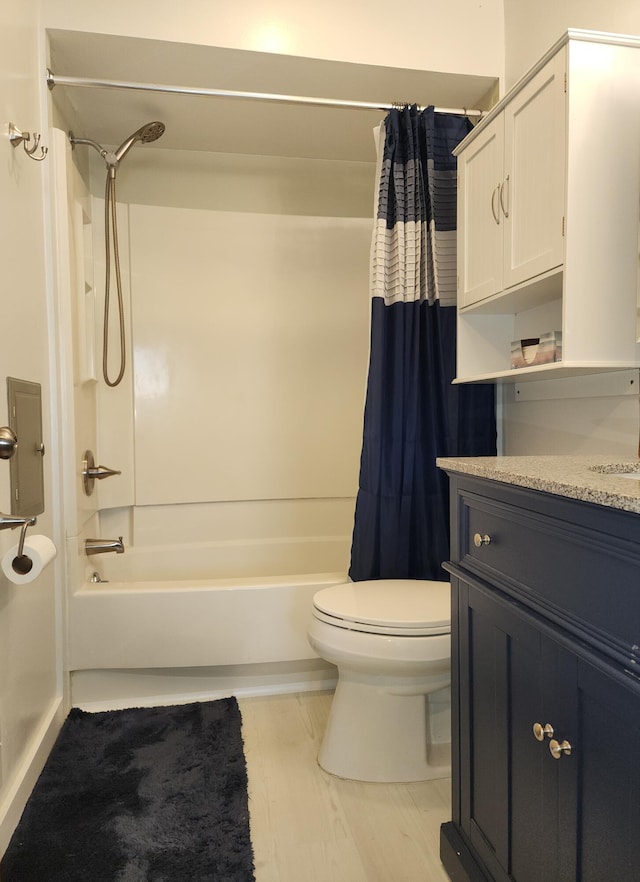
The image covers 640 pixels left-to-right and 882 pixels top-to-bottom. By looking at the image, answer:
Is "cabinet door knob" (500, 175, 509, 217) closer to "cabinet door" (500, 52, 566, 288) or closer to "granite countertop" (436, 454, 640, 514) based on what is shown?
"cabinet door" (500, 52, 566, 288)

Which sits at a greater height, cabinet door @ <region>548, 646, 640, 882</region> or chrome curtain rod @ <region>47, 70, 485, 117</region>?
chrome curtain rod @ <region>47, 70, 485, 117</region>

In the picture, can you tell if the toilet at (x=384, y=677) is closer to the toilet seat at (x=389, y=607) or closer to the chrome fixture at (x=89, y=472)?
the toilet seat at (x=389, y=607)

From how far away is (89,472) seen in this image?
7.60 ft

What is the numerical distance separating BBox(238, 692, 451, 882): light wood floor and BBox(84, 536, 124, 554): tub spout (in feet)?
2.71

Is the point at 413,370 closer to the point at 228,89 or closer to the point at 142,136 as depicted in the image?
the point at 228,89

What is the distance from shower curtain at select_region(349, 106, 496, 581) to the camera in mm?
2029

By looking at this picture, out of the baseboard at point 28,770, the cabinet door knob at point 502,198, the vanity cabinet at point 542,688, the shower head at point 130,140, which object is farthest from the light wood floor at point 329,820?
the shower head at point 130,140

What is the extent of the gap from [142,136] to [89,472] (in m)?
1.27

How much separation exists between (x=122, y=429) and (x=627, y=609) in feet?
7.68

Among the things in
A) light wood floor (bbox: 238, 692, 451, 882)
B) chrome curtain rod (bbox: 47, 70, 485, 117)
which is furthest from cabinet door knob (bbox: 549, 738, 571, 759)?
chrome curtain rod (bbox: 47, 70, 485, 117)

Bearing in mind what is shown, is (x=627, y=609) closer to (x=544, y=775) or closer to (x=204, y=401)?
(x=544, y=775)

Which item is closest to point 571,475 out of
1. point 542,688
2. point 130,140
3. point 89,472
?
point 542,688

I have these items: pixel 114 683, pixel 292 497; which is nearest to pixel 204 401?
pixel 292 497

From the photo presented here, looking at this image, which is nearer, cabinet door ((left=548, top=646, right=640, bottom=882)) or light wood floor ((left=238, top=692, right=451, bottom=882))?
cabinet door ((left=548, top=646, right=640, bottom=882))
